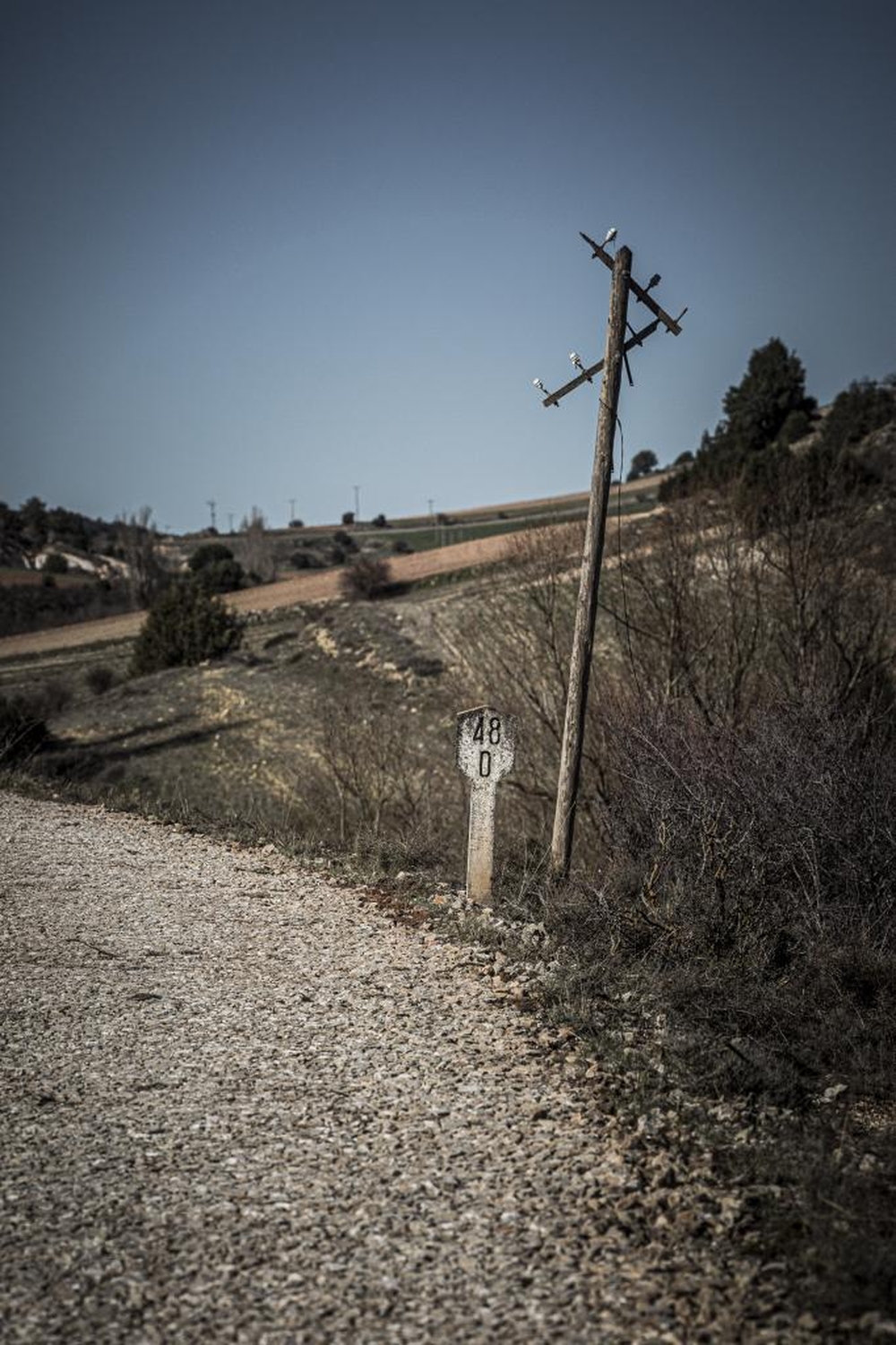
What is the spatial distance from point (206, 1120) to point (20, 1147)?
77cm

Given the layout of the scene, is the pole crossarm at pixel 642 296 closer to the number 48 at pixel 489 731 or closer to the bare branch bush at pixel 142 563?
the number 48 at pixel 489 731

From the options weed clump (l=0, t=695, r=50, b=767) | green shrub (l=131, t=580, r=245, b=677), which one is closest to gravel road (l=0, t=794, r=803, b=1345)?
weed clump (l=0, t=695, r=50, b=767)

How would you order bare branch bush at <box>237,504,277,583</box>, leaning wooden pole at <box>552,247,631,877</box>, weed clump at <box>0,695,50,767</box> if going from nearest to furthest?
1. leaning wooden pole at <box>552,247,631,877</box>
2. weed clump at <box>0,695,50,767</box>
3. bare branch bush at <box>237,504,277,583</box>

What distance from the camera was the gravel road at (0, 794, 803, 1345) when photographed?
118 inches

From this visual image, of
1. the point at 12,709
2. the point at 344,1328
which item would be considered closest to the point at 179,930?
the point at 344,1328

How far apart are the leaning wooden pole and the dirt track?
3733 centimetres

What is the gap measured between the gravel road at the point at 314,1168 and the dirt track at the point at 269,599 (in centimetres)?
4121

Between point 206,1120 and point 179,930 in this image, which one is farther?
point 179,930

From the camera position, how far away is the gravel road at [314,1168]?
9.85 feet

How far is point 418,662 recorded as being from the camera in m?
28.5

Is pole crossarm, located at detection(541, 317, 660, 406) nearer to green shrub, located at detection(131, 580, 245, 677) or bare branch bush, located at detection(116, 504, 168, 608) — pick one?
green shrub, located at detection(131, 580, 245, 677)

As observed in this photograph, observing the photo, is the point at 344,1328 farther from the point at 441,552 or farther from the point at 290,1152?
the point at 441,552

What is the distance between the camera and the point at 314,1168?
3779 millimetres

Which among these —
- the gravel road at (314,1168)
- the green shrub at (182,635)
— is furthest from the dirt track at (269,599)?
the gravel road at (314,1168)
